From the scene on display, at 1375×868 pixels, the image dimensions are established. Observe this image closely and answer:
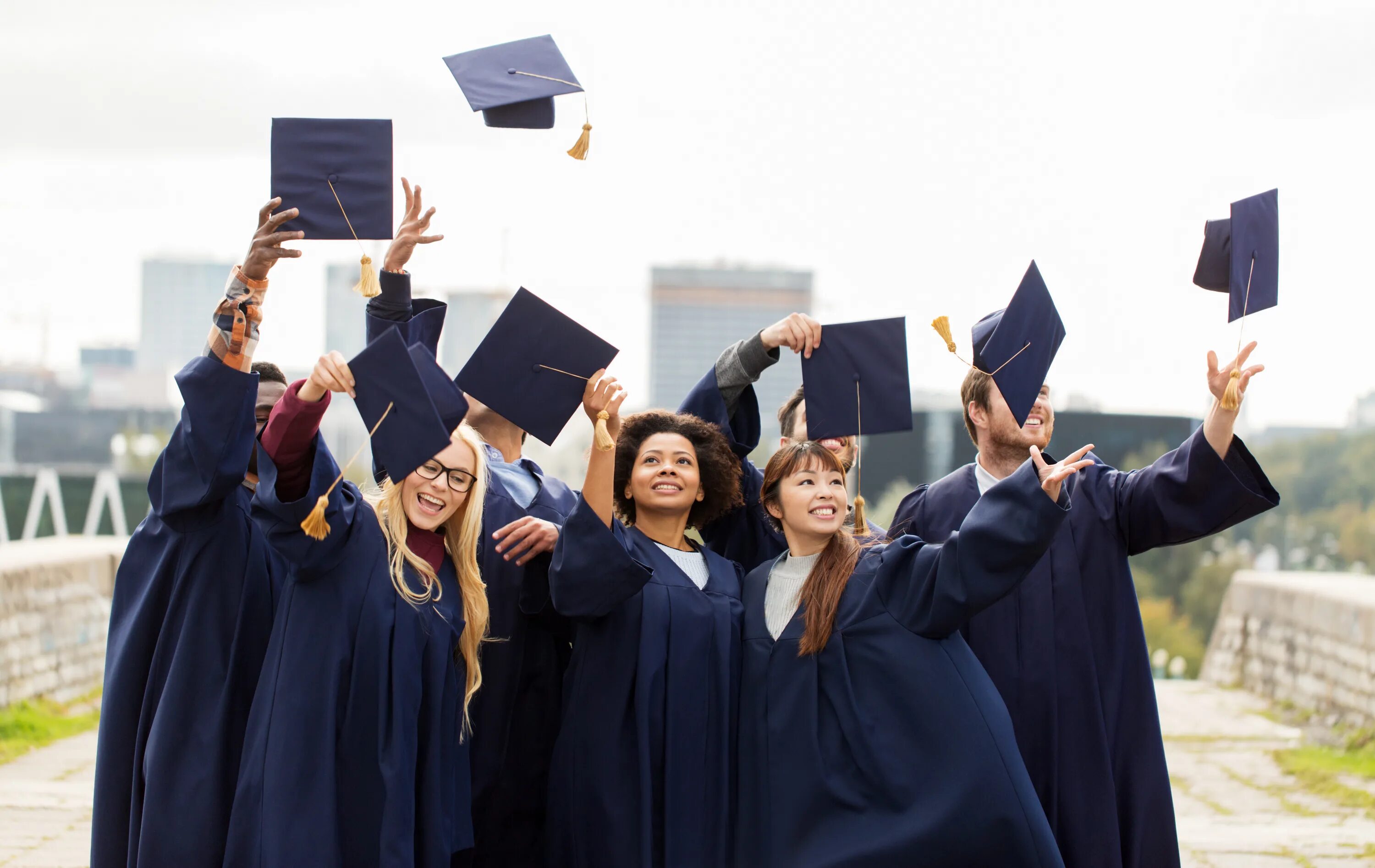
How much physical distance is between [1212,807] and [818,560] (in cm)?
543

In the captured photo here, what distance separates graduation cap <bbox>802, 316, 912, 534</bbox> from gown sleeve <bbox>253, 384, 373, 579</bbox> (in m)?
1.45

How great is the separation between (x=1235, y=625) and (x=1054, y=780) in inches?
377

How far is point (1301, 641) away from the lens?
10.3 meters

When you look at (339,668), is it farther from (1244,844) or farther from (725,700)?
(1244,844)

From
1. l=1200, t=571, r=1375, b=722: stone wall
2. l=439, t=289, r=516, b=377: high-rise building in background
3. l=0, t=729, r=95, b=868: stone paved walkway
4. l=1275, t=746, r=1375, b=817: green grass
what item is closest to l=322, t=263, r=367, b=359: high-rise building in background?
l=439, t=289, r=516, b=377: high-rise building in background

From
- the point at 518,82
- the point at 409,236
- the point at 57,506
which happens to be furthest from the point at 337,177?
the point at 57,506

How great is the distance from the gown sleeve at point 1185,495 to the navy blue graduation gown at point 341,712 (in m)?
2.01

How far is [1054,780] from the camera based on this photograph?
137 inches

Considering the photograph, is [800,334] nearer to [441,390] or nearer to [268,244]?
[441,390]

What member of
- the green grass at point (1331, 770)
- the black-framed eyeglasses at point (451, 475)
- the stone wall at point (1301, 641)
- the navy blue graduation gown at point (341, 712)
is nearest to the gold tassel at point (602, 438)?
the black-framed eyeglasses at point (451, 475)

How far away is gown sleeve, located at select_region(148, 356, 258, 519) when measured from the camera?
3.05m

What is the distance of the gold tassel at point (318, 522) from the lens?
9.14 feet

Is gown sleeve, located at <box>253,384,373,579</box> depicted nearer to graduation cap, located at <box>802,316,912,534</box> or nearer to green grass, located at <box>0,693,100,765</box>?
graduation cap, located at <box>802,316,912,534</box>

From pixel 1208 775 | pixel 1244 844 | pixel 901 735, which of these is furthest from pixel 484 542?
pixel 1208 775
